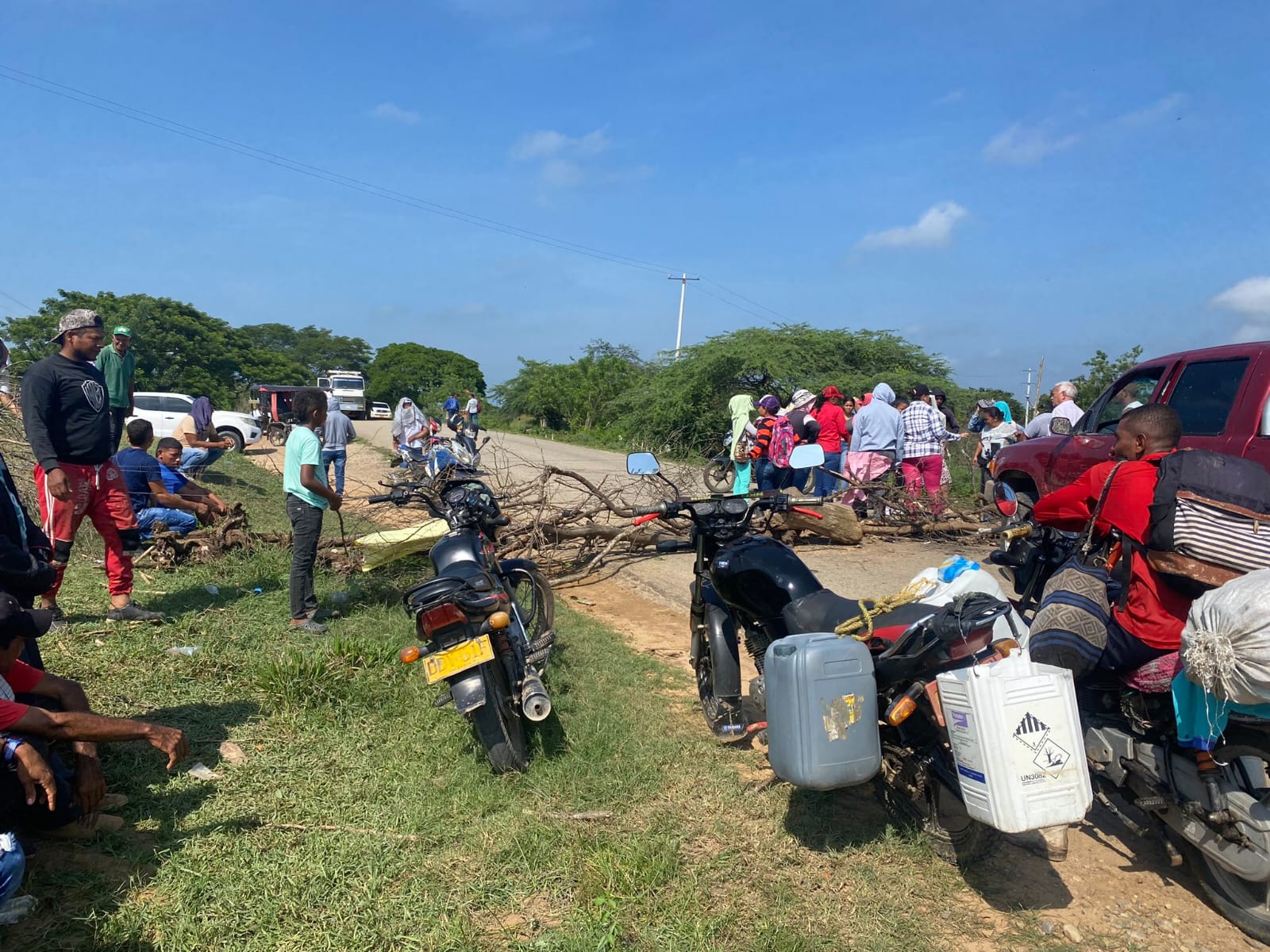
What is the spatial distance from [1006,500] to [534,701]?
2544 mm

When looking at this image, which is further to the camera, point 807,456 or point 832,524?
point 832,524

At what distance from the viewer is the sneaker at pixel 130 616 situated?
5184 mm

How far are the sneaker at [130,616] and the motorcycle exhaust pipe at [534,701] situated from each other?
121 inches

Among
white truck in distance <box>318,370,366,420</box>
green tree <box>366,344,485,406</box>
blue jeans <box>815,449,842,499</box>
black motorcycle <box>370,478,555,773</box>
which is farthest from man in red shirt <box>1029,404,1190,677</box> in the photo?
green tree <box>366,344,485,406</box>

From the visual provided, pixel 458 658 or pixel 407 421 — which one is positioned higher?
pixel 407 421

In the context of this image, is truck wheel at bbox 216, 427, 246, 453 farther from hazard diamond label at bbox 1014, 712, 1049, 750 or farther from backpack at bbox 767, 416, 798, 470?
hazard diamond label at bbox 1014, 712, 1049, 750

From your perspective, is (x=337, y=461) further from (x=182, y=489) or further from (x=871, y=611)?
(x=871, y=611)

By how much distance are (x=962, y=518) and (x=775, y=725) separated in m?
7.35

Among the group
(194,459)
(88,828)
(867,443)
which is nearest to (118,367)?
(194,459)

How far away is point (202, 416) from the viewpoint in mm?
13797

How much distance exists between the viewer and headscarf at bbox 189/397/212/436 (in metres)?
13.7

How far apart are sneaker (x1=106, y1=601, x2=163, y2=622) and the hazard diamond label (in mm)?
5052

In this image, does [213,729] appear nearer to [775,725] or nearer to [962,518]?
[775,725]

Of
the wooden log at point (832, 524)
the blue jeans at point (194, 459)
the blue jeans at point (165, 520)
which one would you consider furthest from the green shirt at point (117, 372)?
the wooden log at point (832, 524)
